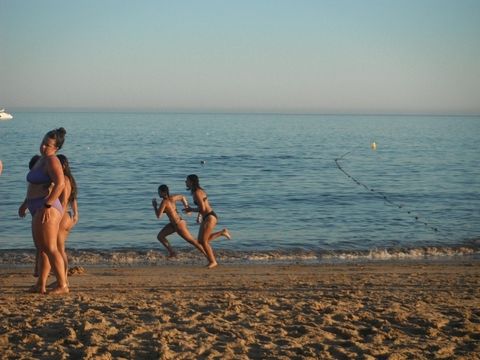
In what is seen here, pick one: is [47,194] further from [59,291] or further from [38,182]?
[59,291]

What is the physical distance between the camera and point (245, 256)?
1184cm

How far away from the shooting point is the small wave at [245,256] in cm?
1129

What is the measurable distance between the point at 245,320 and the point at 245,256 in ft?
19.4

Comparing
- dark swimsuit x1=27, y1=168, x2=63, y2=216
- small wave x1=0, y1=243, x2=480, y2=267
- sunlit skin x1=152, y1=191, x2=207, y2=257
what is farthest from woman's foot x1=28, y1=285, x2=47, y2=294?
small wave x1=0, y1=243, x2=480, y2=267

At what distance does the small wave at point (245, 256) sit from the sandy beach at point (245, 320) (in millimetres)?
2405

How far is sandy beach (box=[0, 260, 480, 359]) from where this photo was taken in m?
5.04

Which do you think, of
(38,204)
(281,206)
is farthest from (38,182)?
(281,206)

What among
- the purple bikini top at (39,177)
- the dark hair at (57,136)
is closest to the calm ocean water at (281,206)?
the purple bikini top at (39,177)

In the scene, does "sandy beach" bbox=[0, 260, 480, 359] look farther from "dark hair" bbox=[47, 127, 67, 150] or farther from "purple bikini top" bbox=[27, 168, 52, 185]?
"dark hair" bbox=[47, 127, 67, 150]

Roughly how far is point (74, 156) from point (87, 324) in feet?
104

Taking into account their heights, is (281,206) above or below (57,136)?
below

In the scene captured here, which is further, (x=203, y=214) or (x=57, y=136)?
(x=203, y=214)

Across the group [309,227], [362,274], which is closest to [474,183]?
[309,227]

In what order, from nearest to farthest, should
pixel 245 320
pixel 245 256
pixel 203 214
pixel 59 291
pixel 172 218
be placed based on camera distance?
pixel 245 320 → pixel 59 291 → pixel 203 214 → pixel 172 218 → pixel 245 256
